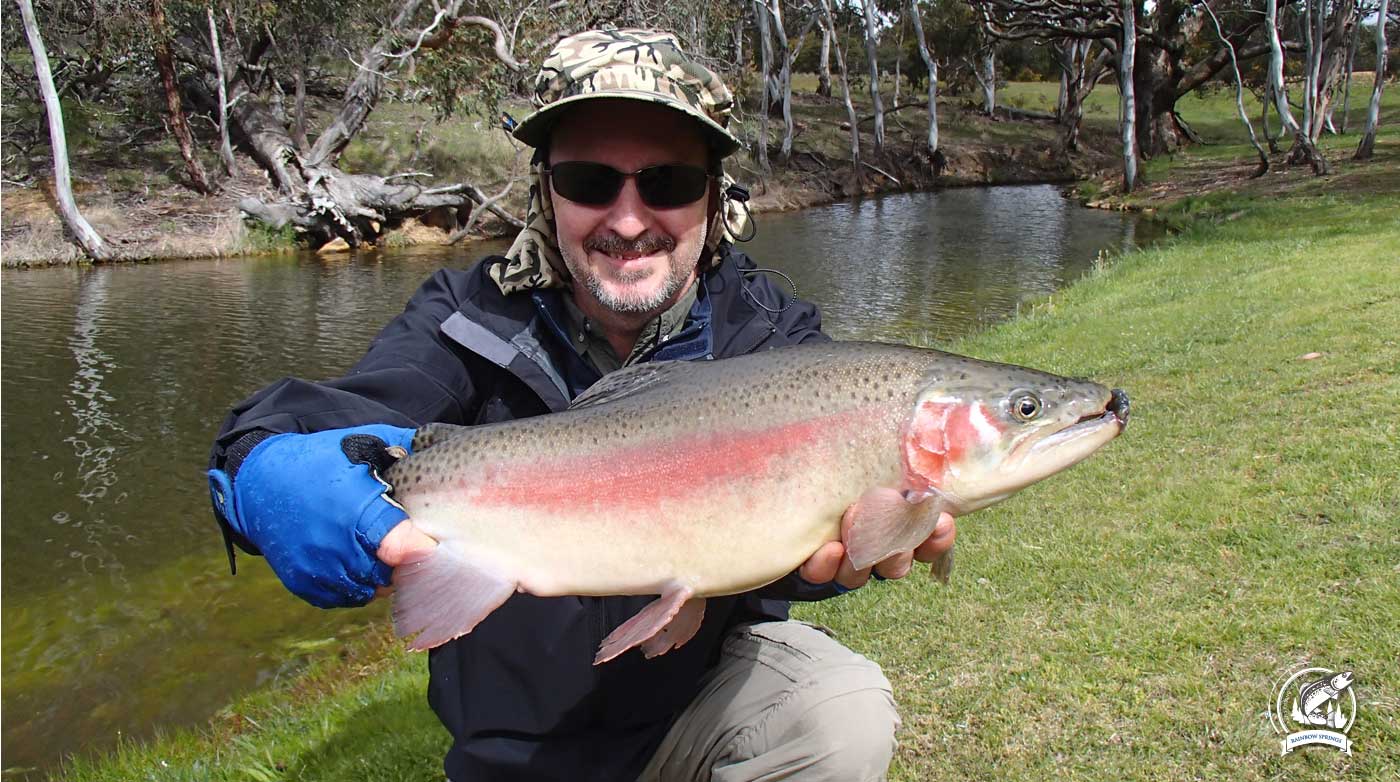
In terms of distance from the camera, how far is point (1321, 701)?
11.5 feet

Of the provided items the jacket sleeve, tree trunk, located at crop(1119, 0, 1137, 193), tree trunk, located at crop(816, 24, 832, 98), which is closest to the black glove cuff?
the jacket sleeve

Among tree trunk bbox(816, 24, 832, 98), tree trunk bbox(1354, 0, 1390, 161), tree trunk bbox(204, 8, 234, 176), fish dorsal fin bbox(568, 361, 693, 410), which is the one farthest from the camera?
tree trunk bbox(816, 24, 832, 98)

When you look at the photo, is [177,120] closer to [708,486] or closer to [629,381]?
[629,381]

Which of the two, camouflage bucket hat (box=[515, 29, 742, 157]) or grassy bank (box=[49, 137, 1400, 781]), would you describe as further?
grassy bank (box=[49, 137, 1400, 781])

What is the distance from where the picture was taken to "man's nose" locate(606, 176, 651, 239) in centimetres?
335

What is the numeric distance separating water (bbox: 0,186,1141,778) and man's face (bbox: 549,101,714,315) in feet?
12.9

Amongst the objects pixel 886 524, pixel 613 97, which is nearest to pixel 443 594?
pixel 886 524

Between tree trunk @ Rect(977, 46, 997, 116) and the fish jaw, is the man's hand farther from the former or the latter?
tree trunk @ Rect(977, 46, 997, 116)

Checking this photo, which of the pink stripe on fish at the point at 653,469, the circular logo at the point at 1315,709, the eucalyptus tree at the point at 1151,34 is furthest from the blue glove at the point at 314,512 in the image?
the eucalyptus tree at the point at 1151,34

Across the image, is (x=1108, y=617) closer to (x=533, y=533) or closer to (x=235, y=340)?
(x=533, y=533)

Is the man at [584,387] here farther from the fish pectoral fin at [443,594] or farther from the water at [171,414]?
the water at [171,414]

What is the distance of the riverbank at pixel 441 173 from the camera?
72.3 ft

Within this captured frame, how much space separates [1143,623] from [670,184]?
297cm

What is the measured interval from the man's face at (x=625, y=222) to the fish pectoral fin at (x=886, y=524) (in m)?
1.25
